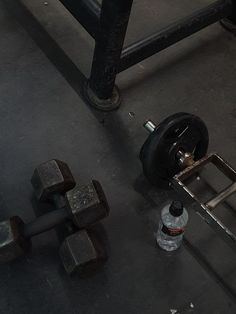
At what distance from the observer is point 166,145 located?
112 centimetres

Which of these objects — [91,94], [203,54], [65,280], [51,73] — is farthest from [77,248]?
[203,54]

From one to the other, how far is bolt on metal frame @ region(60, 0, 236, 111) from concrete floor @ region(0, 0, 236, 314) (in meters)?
0.07

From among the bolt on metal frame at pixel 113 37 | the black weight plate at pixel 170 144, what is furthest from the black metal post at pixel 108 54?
the black weight plate at pixel 170 144

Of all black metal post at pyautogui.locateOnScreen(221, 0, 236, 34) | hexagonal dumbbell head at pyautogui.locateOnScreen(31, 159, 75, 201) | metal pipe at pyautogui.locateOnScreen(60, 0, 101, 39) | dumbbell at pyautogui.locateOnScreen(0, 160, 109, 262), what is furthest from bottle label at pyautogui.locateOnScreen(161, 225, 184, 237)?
black metal post at pyautogui.locateOnScreen(221, 0, 236, 34)

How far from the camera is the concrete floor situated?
1053 mm

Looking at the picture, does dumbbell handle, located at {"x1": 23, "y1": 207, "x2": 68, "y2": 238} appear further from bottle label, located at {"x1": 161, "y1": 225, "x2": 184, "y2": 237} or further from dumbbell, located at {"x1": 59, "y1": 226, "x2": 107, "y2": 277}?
bottle label, located at {"x1": 161, "y1": 225, "x2": 184, "y2": 237}

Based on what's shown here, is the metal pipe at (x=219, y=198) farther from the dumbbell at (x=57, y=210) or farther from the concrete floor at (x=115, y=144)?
the dumbbell at (x=57, y=210)

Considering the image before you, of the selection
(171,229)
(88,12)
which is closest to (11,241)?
(171,229)

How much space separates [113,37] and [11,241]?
60 cm

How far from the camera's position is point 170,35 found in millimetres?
1341

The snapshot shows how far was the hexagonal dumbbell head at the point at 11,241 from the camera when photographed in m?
0.99

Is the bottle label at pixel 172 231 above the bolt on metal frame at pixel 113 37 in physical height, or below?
below

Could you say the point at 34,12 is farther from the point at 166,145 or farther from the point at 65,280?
the point at 65,280

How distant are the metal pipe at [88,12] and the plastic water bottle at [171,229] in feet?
1.82
